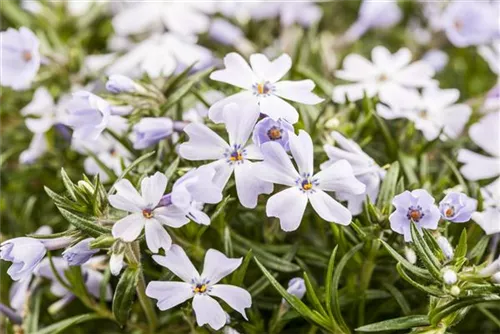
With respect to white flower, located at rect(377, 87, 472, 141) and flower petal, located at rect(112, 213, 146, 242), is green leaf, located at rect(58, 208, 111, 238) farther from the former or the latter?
white flower, located at rect(377, 87, 472, 141)

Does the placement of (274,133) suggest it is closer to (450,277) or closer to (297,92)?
(297,92)

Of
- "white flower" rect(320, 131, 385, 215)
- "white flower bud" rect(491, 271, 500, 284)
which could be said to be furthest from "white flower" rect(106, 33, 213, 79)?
"white flower bud" rect(491, 271, 500, 284)

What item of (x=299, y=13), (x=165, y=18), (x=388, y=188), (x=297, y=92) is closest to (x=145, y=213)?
(x=297, y=92)

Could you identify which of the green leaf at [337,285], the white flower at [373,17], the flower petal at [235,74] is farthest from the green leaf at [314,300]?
the white flower at [373,17]

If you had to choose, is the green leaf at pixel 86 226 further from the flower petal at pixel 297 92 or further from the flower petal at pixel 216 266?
the flower petal at pixel 297 92

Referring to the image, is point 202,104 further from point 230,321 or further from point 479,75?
point 479,75

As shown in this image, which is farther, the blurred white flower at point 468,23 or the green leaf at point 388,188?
the blurred white flower at point 468,23
